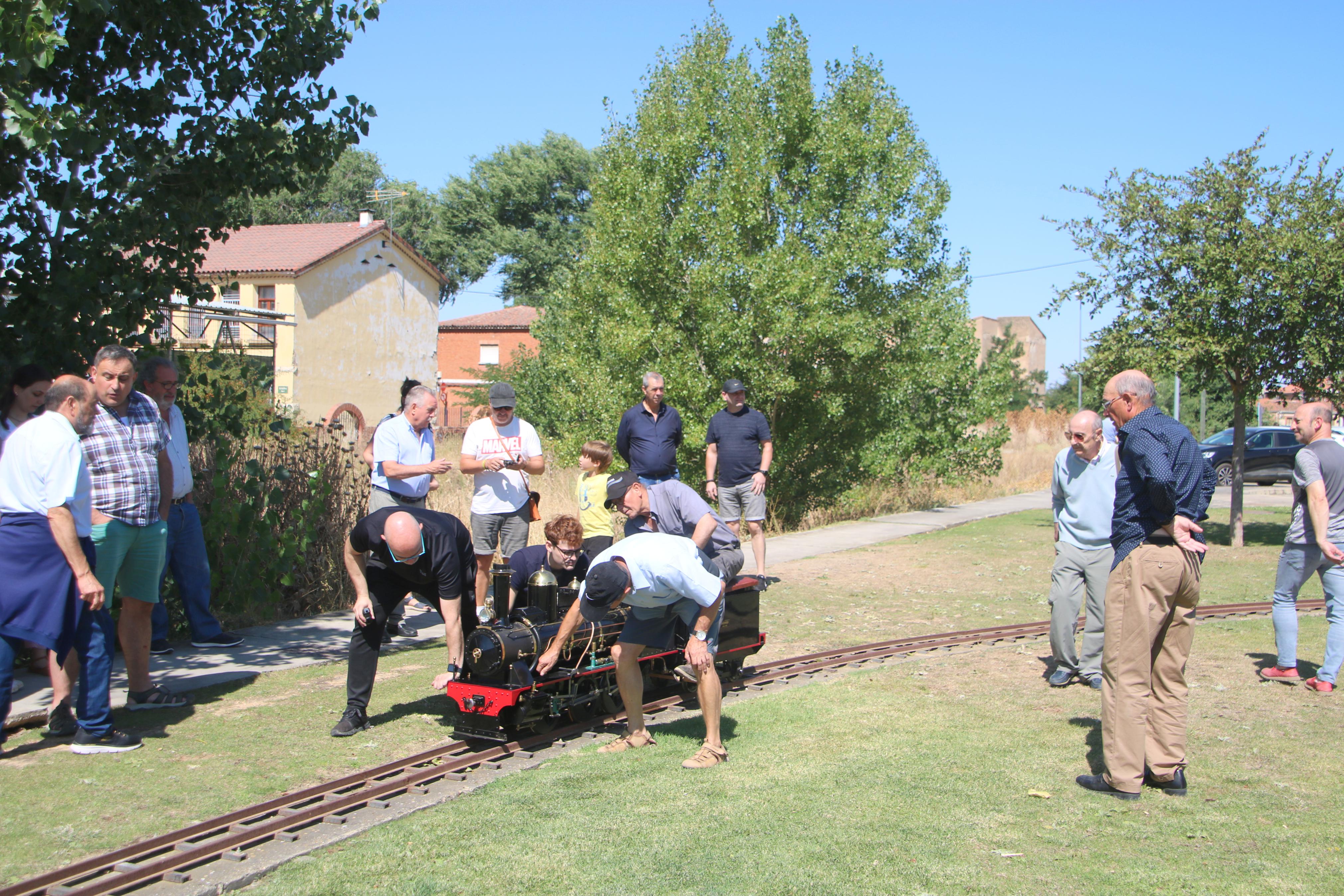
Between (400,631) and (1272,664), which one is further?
(400,631)

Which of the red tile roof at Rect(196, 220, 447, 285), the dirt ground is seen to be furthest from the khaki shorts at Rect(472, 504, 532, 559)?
the red tile roof at Rect(196, 220, 447, 285)

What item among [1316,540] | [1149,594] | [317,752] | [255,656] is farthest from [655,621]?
[1316,540]

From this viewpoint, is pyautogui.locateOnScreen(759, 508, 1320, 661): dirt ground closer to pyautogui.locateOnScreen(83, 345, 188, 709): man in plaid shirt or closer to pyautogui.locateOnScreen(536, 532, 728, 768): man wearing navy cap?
pyautogui.locateOnScreen(536, 532, 728, 768): man wearing navy cap

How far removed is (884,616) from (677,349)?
9137 mm

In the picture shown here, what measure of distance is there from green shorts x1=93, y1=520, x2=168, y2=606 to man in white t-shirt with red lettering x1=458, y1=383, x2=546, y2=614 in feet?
8.10

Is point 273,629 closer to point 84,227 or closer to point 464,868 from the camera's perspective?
point 84,227

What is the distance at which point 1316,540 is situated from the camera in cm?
734

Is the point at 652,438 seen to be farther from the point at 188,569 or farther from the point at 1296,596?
the point at 1296,596

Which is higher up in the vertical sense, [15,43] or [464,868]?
[15,43]

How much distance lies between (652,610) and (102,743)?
3.09m

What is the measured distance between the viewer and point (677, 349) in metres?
19.0

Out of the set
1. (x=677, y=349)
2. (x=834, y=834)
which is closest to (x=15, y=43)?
(x=834, y=834)

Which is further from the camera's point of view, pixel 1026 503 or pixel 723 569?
pixel 1026 503

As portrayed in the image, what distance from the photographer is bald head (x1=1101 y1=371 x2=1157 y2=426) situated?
546 centimetres
